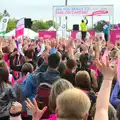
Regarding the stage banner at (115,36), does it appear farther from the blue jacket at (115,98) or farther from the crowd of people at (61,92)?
the blue jacket at (115,98)

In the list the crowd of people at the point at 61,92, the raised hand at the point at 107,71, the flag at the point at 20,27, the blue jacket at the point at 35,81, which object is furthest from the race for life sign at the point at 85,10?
the raised hand at the point at 107,71

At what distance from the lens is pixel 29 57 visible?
30.5 ft

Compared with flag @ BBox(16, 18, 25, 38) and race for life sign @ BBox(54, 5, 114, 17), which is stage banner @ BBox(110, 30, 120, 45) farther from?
race for life sign @ BBox(54, 5, 114, 17)

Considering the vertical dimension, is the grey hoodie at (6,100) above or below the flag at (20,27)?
below

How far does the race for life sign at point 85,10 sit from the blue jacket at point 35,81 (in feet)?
74.8

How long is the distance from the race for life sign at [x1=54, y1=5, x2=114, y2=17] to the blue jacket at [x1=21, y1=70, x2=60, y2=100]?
22786mm

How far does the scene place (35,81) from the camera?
5664 millimetres

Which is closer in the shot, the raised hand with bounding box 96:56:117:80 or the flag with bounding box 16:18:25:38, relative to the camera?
the raised hand with bounding box 96:56:117:80

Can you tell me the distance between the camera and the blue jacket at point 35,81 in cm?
550

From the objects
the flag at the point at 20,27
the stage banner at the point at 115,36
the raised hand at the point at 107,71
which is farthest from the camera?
the stage banner at the point at 115,36

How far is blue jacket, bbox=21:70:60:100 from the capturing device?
550 cm

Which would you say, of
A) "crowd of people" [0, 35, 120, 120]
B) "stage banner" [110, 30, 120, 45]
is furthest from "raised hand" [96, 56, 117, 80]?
"stage banner" [110, 30, 120, 45]

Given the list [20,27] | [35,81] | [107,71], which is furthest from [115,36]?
[107,71]

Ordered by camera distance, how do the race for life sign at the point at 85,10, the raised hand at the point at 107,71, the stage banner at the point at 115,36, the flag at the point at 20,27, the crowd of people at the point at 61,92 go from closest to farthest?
1. the crowd of people at the point at 61,92
2. the raised hand at the point at 107,71
3. the flag at the point at 20,27
4. the stage banner at the point at 115,36
5. the race for life sign at the point at 85,10
